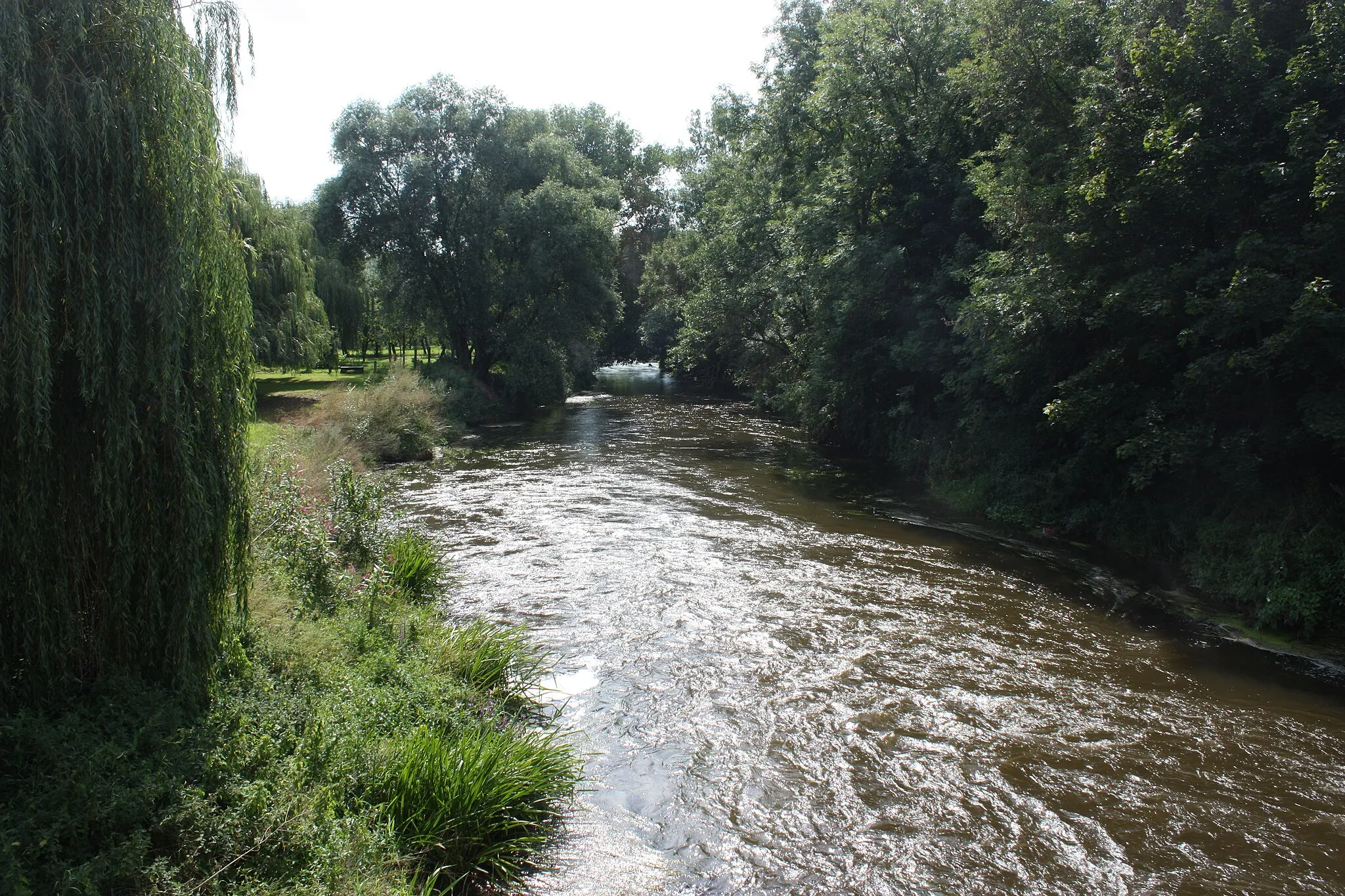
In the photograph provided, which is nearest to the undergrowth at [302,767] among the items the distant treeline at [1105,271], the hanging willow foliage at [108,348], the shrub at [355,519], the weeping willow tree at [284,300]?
the hanging willow foliage at [108,348]

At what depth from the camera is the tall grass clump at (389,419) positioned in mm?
21516

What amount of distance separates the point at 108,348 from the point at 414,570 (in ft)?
18.2

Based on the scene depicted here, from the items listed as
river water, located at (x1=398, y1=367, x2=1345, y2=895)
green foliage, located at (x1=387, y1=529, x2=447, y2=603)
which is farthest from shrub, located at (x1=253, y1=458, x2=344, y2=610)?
river water, located at (x1=398, y1=367, x2=1345, y2=895)

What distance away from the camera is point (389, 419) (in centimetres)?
2295

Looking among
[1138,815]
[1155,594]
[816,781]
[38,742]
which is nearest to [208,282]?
[38,742]

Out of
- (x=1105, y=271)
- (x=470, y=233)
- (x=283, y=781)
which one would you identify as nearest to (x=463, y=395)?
(x=470, y=233)

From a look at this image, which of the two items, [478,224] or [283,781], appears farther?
[478,224]

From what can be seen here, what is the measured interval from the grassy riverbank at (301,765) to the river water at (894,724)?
0.69 m

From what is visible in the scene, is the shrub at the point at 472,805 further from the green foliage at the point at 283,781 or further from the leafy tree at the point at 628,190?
the leafy tree at the point at 628,190

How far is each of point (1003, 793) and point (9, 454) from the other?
306 inches

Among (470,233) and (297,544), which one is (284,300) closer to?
(470,233)

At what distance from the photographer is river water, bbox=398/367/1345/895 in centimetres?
609

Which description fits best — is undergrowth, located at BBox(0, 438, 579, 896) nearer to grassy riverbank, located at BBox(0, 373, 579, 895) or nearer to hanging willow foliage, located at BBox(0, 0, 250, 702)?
grassy riverbank, located at BBox(0, 373, 579, 895)

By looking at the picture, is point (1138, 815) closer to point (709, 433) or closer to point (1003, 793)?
point (1003, 793)
